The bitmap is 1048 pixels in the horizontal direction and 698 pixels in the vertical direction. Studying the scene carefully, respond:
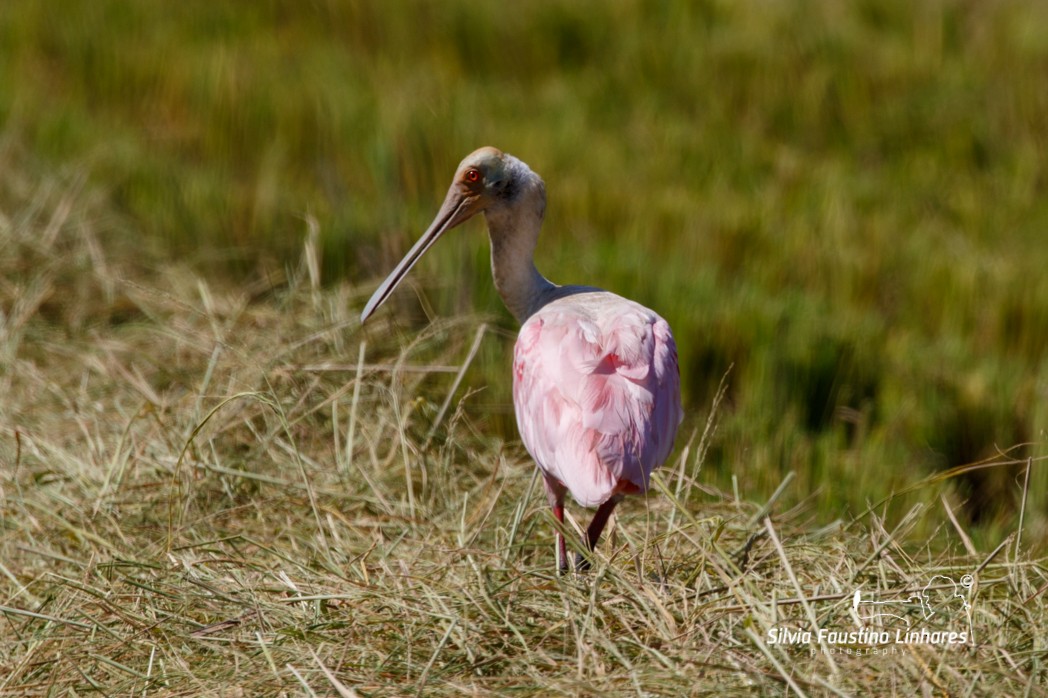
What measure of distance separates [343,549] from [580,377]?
0.72 m

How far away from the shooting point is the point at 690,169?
7250mm

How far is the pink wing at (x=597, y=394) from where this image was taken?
3066 millimetres

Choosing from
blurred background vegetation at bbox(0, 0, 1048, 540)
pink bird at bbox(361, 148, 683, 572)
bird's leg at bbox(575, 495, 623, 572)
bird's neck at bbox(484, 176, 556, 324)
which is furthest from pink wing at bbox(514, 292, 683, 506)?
blurred background vegetation at bbox(0, 0, 1048, 540)

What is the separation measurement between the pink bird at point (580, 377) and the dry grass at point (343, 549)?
0.45ft

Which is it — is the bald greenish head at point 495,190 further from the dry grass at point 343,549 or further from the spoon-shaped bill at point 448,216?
the dry grass at point 343,549

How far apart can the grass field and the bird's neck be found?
0.35 meters

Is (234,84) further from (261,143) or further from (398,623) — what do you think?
(398,623)

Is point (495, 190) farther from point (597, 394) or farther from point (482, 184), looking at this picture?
point (597, 394)

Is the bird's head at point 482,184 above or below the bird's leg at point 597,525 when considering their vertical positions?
above

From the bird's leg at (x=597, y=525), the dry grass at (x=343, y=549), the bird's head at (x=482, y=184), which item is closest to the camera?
the dry grass at (x=343, y=549)

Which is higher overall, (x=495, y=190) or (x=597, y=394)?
(x=495, y=190)

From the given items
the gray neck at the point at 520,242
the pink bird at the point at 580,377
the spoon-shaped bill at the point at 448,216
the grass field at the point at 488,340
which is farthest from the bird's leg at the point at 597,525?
the spoon-shaped bill at the point at 448,216

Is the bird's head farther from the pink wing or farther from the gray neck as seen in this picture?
the pink wing

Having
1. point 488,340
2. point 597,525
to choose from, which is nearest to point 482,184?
point 597,525
